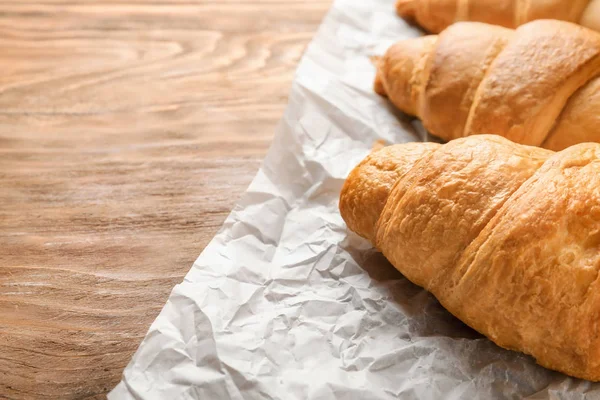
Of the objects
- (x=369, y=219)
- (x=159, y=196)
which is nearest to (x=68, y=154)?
(x=159, y=196)

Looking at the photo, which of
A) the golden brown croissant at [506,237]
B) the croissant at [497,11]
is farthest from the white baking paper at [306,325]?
the croissant at [497,11]

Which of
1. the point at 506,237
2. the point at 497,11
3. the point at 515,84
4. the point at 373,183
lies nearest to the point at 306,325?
the point at 373,183

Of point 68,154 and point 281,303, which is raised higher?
point 68,154

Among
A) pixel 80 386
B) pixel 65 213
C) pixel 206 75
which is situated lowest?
pixel 80 386

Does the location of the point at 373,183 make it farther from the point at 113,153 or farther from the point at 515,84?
the point at 113,153

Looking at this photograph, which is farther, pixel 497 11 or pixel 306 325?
pixel 497 11

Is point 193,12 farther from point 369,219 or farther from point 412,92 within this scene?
point 369,219
